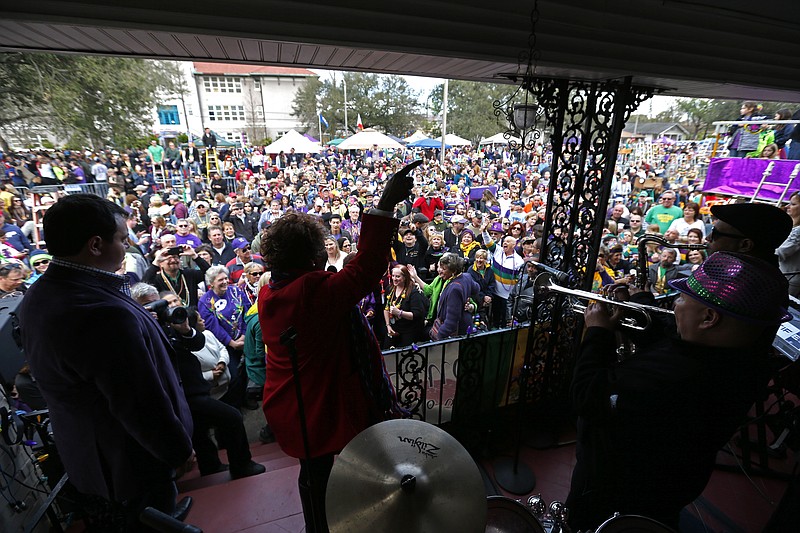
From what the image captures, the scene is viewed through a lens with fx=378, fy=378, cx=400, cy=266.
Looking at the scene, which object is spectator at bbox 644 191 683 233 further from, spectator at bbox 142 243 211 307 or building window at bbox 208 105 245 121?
building window at bbox 208 105 245 121

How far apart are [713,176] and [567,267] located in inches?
329

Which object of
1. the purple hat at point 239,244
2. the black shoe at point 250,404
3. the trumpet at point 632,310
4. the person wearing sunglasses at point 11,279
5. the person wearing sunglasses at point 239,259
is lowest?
the black shoe at point 250,404

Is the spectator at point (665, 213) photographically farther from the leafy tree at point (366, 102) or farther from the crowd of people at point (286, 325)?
the leafy tree at point (366, 102)

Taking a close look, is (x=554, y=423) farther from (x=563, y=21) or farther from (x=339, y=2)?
(x=339, y=2)

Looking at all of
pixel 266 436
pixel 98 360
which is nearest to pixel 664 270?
pixel 266 436

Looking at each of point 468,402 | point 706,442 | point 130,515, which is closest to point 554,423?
point 468,402

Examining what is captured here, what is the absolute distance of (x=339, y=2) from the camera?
1977 millimetres

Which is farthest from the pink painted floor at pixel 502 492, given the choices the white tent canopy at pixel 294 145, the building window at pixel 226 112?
the building window at pixel 226 112

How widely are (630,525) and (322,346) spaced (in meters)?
1.41

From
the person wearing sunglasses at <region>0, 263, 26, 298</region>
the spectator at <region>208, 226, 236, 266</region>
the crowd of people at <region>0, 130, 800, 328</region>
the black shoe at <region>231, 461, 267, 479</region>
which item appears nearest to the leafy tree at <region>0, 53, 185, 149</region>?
the crowd of people at <region>0, 130, 800, 328</region>

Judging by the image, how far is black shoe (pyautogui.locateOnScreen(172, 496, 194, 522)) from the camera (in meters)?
2.45

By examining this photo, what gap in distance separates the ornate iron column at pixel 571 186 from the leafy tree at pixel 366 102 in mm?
28761

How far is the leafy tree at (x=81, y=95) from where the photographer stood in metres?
6.88

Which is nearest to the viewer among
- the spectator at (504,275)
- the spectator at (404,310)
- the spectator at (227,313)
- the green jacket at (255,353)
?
the green jacket at (255,353)
